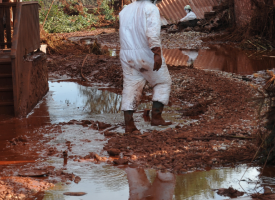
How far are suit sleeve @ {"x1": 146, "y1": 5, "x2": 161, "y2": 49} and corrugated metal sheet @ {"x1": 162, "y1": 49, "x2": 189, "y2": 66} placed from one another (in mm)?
5631

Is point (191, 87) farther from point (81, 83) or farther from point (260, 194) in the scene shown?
point (260, 194)

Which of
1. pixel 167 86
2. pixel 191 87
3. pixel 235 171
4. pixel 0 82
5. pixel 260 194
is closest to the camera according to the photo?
pixel 260 194

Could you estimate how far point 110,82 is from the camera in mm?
8250

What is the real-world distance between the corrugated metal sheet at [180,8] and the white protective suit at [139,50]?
16359 millimetres

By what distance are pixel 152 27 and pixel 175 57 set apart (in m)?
7.26

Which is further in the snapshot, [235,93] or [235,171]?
[235,93]

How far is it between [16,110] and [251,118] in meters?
3.52

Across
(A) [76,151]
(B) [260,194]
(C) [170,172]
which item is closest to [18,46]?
(A) [76,151]

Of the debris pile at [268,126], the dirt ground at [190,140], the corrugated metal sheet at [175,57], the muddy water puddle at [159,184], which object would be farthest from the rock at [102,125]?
the corrugated metal sheet at [175,57]

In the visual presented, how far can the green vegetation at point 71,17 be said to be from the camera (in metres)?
22.9

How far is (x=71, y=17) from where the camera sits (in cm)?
2583

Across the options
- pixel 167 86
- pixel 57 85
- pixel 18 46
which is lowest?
pixel 57 85

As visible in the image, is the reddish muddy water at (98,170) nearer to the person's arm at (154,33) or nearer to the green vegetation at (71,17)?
the person's arm at (154,33)

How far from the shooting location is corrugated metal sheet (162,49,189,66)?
10.4 meters
